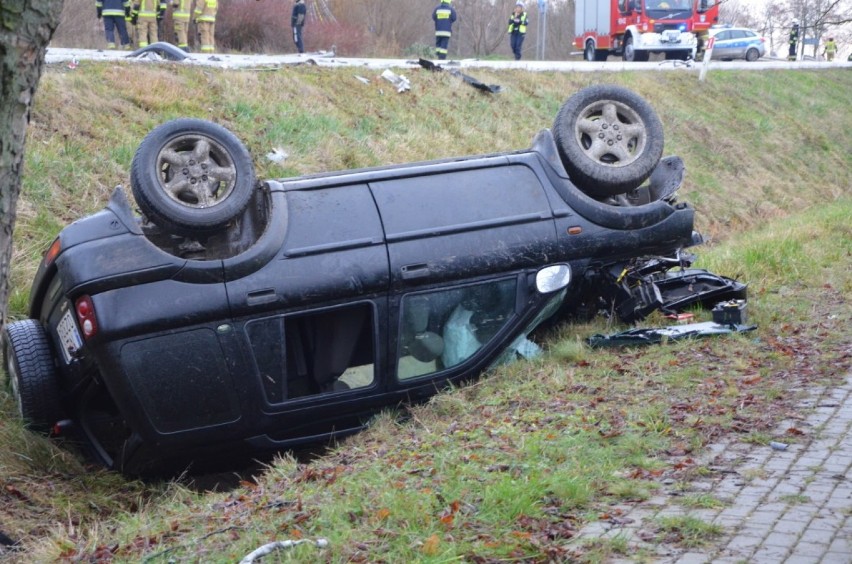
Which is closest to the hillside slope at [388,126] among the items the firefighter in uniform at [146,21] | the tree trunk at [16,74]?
the tree trunk at [16,74]

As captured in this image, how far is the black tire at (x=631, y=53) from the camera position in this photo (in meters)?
31.6

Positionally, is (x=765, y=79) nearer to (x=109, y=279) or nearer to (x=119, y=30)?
(x=119, y=30)

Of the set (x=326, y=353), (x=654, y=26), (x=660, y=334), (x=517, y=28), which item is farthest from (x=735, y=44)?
(x=326, y=353)

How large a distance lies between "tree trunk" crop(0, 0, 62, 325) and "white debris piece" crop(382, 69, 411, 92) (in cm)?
1358

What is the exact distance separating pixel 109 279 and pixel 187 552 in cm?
187

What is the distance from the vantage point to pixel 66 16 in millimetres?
26609

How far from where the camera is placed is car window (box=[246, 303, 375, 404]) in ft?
19.1

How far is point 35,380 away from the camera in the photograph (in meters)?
5.77

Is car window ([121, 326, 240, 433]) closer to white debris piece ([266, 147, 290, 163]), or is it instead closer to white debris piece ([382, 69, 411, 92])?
white debris piece ([266, 147, 290, 163])

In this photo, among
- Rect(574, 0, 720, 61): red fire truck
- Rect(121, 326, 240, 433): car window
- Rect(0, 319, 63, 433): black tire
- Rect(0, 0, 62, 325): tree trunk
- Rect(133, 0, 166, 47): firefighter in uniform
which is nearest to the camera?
Rect(0, 0, 62, 325): tree trunk

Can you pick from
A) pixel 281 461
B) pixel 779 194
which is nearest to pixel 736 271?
pixel 281 461

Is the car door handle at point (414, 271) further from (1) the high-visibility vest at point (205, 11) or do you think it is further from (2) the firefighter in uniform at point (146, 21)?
(1) the high-visibility vest at point (205, 11)

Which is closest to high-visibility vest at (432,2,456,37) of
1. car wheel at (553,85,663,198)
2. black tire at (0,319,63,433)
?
car wheel at (553,85,663,198)

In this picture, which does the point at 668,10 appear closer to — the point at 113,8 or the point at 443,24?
the point at 443,24
